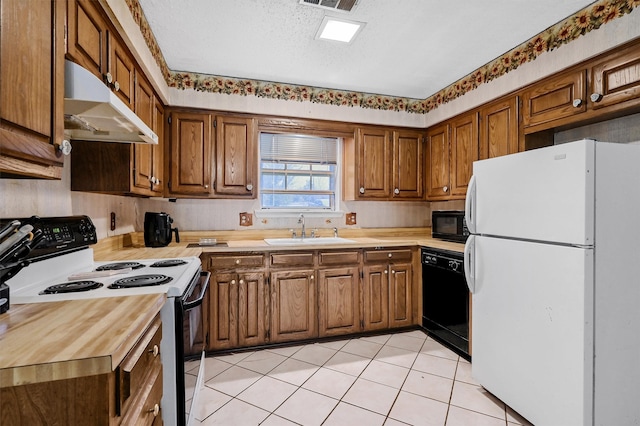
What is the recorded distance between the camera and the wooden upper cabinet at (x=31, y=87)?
0.80m

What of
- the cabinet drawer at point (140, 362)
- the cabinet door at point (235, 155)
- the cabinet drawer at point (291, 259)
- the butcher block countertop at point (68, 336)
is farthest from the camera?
the cabinet door at point (235, 155)

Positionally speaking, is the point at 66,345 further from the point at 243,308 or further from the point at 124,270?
the point at 243,308

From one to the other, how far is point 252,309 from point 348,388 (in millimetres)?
977

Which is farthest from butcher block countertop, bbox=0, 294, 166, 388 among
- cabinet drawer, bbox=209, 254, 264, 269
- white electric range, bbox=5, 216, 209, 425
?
cabinet drawer, bbox=209, 254, 264, 269

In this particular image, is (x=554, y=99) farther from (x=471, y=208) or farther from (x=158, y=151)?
(x=158, y=151)

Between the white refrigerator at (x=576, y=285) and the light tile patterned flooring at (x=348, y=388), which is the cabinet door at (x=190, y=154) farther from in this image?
the white refrigerator at (x=576, y=285)

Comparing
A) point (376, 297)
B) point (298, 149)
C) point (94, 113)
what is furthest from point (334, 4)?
point (376, 297)

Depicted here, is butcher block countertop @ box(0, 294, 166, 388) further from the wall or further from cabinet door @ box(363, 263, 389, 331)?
cabinet door @ box(363, 263, 389, 331)

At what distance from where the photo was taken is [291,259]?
2699 millimetres

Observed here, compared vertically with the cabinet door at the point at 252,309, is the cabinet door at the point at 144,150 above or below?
above

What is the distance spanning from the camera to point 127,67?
187 cm

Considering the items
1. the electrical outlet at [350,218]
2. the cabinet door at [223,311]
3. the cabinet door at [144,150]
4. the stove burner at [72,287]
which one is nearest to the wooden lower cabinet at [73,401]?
the stove burner at [72,287]

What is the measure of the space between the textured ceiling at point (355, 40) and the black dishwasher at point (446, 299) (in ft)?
5.19

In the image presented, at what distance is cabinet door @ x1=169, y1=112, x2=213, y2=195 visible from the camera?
2777 millimetres
